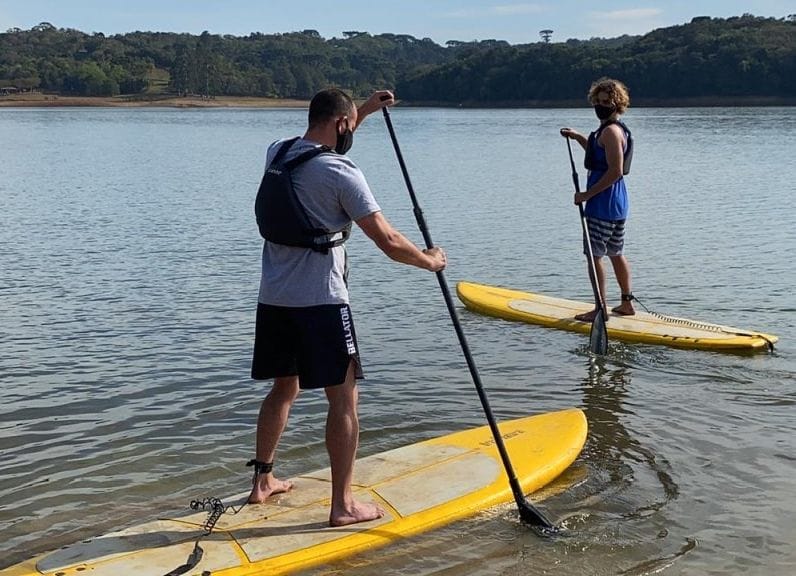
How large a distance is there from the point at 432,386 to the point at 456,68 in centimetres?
13919

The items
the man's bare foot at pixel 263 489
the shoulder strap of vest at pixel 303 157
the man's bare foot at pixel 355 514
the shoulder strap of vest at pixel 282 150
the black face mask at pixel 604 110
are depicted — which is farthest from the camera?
the black face mask at pixel 604 110

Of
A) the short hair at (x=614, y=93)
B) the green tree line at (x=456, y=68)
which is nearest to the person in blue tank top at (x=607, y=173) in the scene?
the short hair at (x=614, y=93)

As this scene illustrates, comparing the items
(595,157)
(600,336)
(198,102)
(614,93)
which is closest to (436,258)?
(600,336)

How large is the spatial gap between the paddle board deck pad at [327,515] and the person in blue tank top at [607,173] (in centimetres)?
347

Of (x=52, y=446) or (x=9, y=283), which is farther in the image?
(x=9, y=283)

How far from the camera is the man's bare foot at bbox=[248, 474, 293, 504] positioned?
546 cm

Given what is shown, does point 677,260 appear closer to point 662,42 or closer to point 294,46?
point 662,42

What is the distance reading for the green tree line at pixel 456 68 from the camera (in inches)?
4269

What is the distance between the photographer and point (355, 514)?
5.24m

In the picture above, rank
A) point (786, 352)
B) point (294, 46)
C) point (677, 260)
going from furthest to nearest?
1. point (294, 46)
2. point (677, 260)
3. point (786, 352)

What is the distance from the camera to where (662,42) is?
400 feet

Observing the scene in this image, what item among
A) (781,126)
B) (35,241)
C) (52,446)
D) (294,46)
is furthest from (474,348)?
(294,46)

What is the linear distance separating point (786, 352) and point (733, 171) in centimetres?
2422

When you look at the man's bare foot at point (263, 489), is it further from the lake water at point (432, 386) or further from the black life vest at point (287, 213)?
the black life vest at point (287, 213)
